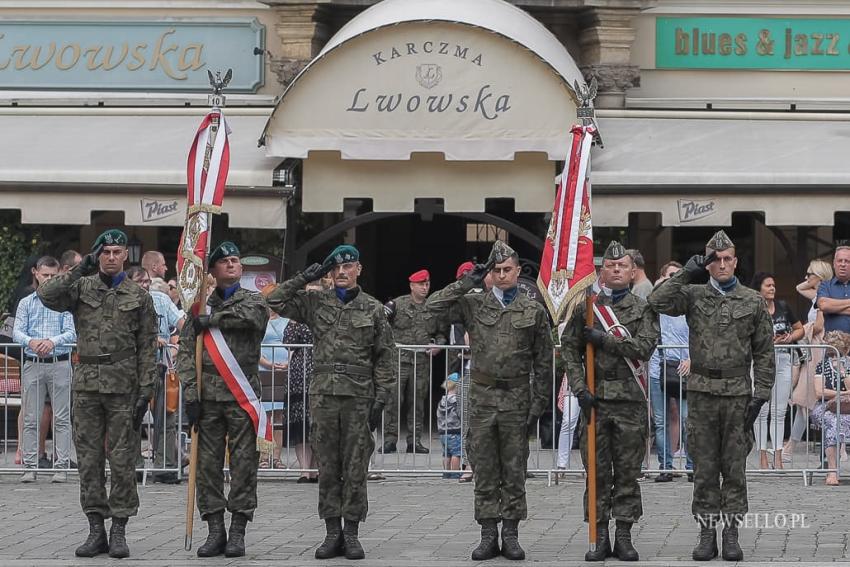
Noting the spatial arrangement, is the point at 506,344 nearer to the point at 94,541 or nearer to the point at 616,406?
the point at 616,406

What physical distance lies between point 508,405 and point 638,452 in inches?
32.8

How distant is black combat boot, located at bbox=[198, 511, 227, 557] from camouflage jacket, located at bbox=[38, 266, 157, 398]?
855 mm

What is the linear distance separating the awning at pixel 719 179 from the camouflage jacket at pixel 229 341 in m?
6.47

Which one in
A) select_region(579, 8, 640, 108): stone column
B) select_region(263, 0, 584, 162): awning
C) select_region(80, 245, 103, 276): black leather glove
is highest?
select_region(579, 8, 640, 108): stone column

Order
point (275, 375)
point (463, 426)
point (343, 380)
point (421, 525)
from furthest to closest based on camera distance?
1. point (275, 375)
2. point (463, 426)
3. point (421, 525)
4. point (343, 380)

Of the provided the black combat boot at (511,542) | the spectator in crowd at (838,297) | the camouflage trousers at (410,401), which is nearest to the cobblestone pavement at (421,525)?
the black combat boot at (511,542)

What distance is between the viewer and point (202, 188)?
11.0 meters

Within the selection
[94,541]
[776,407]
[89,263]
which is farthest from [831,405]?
[89,263]

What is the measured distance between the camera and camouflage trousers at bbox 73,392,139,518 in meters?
10.6

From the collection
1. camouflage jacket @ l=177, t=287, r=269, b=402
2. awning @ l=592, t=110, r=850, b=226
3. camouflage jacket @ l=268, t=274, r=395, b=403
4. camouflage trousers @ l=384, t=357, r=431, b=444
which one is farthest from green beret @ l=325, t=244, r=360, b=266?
awning @ l=592, t=110, r=850, b=226

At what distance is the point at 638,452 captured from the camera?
34.4 ft

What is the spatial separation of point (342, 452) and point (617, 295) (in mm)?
1954

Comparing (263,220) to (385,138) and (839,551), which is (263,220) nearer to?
Result: (385,138)

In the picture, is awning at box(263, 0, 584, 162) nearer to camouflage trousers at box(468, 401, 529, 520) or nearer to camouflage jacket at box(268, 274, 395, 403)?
camouflage jacket at box(268, 274, 395, 403)
